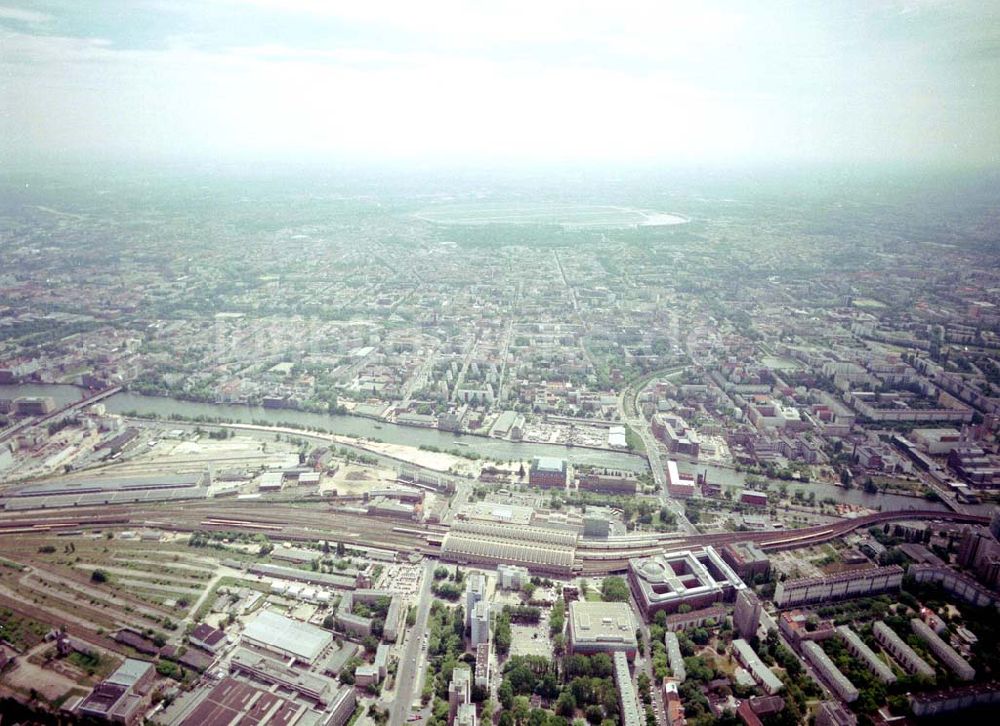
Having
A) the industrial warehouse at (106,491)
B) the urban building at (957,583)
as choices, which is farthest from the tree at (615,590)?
the industrial warehouse at (106,491)

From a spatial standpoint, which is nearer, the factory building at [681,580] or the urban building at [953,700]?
the urban building at [953,700]

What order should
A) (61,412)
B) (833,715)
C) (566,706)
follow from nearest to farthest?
(833,715) < (566,706) < (61,412)

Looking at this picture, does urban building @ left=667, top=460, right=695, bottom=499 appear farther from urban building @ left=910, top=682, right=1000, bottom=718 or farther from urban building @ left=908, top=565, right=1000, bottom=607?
urban building @ left=910, top=682, right=1000, bottom=718

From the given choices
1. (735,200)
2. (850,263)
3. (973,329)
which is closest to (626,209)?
(735,200)

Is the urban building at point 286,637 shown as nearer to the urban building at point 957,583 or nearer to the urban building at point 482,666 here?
the urban building at point 482,666

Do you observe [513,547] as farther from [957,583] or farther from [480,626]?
[957,583]

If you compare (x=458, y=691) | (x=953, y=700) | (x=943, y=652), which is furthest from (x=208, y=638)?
(x=943, y=652)

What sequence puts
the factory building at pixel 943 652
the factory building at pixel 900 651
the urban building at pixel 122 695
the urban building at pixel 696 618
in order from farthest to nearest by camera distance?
the urban building at pixel 696 618, the factory building at pixel 900 651, the factory building at pixel 943 652, the urban building at pixel 122 695
